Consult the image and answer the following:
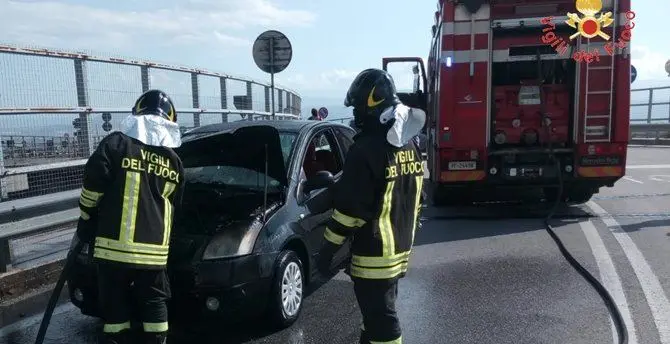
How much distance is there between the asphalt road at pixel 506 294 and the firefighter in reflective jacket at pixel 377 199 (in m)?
1.28

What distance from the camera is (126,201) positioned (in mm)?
3211

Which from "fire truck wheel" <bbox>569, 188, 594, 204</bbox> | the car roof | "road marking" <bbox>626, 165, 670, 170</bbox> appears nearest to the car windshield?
the car roof

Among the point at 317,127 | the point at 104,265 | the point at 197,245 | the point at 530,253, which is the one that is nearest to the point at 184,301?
the point at 197,245

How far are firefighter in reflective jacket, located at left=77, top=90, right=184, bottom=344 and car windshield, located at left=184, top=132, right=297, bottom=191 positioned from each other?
1453 millimetres

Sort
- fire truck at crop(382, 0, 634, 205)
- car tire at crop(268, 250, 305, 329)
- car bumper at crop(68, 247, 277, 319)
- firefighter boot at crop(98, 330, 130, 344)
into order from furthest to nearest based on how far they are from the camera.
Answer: fire truck at crop(382, 0, 634, 205) → car tire at crop(268, 250, 305, 329) → car bumper at crop(68, 247, 277, 319) → firefighter boot at crop(98, 330, 130, 344)

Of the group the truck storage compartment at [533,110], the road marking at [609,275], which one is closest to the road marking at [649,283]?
the road marking at [609,275]

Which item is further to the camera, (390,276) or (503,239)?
(503,239)

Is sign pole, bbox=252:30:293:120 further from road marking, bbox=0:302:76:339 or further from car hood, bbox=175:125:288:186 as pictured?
road marking, bbox=0:302:76:339

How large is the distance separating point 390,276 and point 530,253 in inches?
153

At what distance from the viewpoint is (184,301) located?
3896 millimetres

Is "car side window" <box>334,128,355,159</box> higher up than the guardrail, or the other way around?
"car side window" <box>334,128,355,159</box>

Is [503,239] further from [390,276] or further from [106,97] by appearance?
[106,97]

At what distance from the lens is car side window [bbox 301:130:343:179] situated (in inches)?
204

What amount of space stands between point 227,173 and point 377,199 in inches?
94.8
